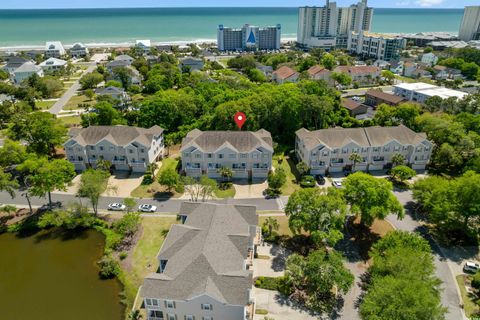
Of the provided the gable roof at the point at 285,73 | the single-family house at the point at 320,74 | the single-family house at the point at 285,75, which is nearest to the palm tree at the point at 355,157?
the single-family house at the point at 285,75

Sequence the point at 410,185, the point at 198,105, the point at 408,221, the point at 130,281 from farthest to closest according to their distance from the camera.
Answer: the point at 198,105, the point at 410,185, the point at 408,221, the point at 130,281

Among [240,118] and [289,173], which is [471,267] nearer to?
[289,173]

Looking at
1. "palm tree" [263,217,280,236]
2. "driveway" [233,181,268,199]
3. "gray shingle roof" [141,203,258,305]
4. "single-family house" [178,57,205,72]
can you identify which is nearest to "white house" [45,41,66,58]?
"single-family house" [178,57,205,72]

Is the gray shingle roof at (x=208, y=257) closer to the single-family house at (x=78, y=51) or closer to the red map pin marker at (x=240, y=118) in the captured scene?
the red map pin marker at (x=240, y=118)

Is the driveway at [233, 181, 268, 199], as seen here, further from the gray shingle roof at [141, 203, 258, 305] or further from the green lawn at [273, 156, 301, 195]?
the gray shingle roof at [141, 203, 258, 305]

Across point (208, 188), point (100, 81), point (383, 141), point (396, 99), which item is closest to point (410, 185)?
point (383, 141)

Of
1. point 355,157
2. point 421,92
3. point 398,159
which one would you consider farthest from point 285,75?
point 398,159

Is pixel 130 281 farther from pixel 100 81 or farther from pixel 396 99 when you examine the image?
pixel 100 81
